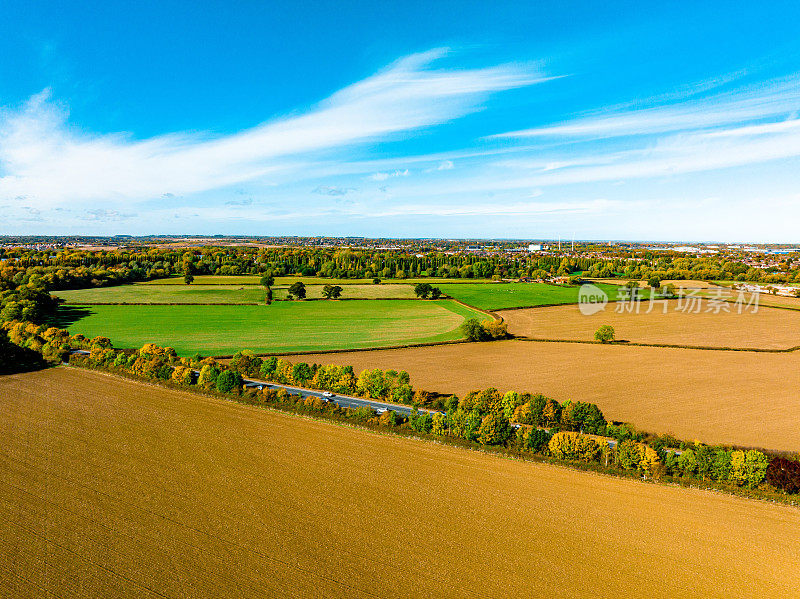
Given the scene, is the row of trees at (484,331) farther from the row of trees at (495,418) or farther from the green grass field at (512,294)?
the row of trees at (495,418)

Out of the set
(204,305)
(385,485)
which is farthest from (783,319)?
(204,305)

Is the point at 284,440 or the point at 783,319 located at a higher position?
the point at 783,319

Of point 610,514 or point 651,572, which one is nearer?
point 651,572

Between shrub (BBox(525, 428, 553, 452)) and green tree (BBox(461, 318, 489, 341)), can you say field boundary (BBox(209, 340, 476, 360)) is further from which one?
shrub (BBox(525, 428, 553, 452))

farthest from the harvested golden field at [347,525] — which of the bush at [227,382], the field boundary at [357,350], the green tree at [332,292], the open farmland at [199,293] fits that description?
the green tree at [332,292]

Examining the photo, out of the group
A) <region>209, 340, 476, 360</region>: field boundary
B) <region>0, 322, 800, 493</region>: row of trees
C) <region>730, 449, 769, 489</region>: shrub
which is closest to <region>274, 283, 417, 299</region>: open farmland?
<region>209, 340, 476, 360</region>: field boundary

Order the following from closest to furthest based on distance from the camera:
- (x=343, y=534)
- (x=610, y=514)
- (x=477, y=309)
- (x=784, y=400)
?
(x=343, y=534) → (x=610, y=514) → (x=784, y=400) → (x=477, y=309)

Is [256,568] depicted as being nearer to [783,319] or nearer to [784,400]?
[784,400]

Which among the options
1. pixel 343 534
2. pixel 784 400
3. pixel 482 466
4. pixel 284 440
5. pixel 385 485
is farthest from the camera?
pixel 784 400
